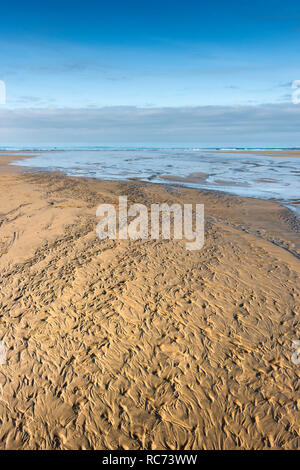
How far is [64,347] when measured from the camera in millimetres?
3662

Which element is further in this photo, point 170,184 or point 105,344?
point 170,184

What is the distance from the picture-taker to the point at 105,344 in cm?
373

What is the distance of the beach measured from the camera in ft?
9.14

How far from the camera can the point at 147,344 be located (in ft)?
12.4

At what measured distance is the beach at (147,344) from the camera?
2785mm

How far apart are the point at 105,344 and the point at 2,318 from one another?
70.2 inches

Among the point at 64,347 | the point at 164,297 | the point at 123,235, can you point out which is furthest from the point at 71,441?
the point at 123,235

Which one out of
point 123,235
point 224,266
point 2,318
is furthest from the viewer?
point 123,235

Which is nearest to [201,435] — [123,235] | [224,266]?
[224,266]

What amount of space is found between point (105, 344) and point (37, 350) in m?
0.94
